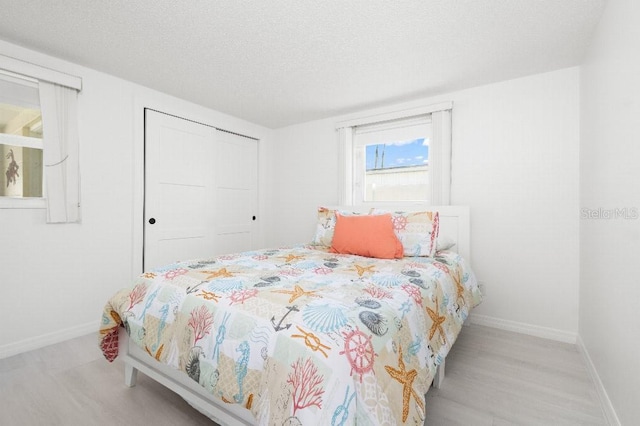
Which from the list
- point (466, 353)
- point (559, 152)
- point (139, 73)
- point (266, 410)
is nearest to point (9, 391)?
point (266, 410)

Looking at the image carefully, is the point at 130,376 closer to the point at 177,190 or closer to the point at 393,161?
the point at 177,190

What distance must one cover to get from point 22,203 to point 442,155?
11.7 feet

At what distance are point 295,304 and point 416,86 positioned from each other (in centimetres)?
Answer: 246

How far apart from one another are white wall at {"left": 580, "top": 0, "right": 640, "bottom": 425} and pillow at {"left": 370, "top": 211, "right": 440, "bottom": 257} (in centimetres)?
101

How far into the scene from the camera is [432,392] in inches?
66.7

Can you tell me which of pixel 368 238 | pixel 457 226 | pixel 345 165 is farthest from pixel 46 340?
pixel 457 226

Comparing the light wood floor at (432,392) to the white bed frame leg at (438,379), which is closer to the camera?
Answer: the light wood floor at (432,392)

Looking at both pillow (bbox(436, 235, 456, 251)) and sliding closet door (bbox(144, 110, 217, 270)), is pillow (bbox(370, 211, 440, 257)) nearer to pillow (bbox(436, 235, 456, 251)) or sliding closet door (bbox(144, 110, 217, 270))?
pillow (bbox(436, 235, 456, 251))

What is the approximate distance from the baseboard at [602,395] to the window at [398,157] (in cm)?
154

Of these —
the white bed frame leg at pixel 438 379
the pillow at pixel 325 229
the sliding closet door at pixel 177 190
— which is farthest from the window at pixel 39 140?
the white bed frame leg at pixel 438 379

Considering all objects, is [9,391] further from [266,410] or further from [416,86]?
[416,86]

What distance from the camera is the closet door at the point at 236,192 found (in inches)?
143

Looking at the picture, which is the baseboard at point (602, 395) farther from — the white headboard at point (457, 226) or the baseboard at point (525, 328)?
the white headboard at point (457, 226)

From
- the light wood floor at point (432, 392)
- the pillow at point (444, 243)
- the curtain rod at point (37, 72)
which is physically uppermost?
the curtain rod at point (37, 72)
